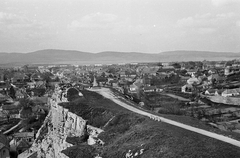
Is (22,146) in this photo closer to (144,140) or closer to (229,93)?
(144,140)

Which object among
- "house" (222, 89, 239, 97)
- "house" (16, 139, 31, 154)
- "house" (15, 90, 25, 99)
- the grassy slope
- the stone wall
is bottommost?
"house" (16, 139, 31, 154)

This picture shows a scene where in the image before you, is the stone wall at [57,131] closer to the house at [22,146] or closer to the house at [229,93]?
the house at [22,146]

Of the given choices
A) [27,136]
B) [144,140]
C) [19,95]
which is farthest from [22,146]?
[19,95]

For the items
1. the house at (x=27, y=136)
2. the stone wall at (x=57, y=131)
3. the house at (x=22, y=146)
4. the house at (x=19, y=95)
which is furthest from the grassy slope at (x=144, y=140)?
the house at (x=19, y=95)

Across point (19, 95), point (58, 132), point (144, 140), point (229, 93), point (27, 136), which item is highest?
point (144, 140)

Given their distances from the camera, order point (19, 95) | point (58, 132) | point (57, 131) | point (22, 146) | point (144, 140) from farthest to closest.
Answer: point (19, 95) < point (22, 146) < point (57, 131) < point (58, 132) < point (144, 140)

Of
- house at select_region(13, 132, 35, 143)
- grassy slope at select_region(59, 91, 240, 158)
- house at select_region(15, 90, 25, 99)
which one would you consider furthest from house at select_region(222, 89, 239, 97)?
house at select_region(15, 90, 25, 99)

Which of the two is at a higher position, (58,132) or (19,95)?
(58,132)

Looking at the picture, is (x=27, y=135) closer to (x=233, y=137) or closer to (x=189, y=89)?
(x=233, y=137)

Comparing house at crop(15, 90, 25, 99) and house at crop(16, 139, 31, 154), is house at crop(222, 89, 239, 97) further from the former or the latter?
house at crop(15, 90, 25, 99)
